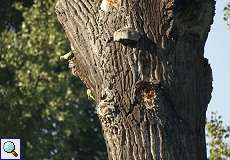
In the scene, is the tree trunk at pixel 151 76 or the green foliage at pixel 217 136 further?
the green foliage at pixel 217 136

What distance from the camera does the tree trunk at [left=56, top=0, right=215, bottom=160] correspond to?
5.12 meters

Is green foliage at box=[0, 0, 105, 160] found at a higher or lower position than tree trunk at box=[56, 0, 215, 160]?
higher

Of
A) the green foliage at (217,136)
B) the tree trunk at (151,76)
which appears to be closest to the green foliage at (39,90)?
the green foliage at (217,136)

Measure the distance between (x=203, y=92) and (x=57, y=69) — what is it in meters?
21.4

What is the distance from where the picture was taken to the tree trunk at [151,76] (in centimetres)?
A: 512

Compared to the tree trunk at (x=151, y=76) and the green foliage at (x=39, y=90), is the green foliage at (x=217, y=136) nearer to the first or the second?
the green foliage at (x=39, y=90)

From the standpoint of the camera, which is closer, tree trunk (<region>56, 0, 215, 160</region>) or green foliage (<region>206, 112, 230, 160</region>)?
tree trunk (<region>56, 0, 215, 160</region>)

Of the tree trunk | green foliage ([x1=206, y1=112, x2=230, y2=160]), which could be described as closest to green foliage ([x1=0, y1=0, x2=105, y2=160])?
green foliage ([x1=206, y1=112, x2=230, y2=160])

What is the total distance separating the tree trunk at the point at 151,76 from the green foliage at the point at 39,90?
18.7 metres

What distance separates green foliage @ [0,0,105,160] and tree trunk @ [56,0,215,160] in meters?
18.7

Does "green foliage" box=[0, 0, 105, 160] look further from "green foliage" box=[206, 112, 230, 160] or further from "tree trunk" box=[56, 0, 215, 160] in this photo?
"tree trunk" box=[56, 0, 215, 160]

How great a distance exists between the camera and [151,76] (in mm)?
5172

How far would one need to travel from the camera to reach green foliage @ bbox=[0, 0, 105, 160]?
80.2 feet

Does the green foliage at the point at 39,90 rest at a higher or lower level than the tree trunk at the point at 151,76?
higher
